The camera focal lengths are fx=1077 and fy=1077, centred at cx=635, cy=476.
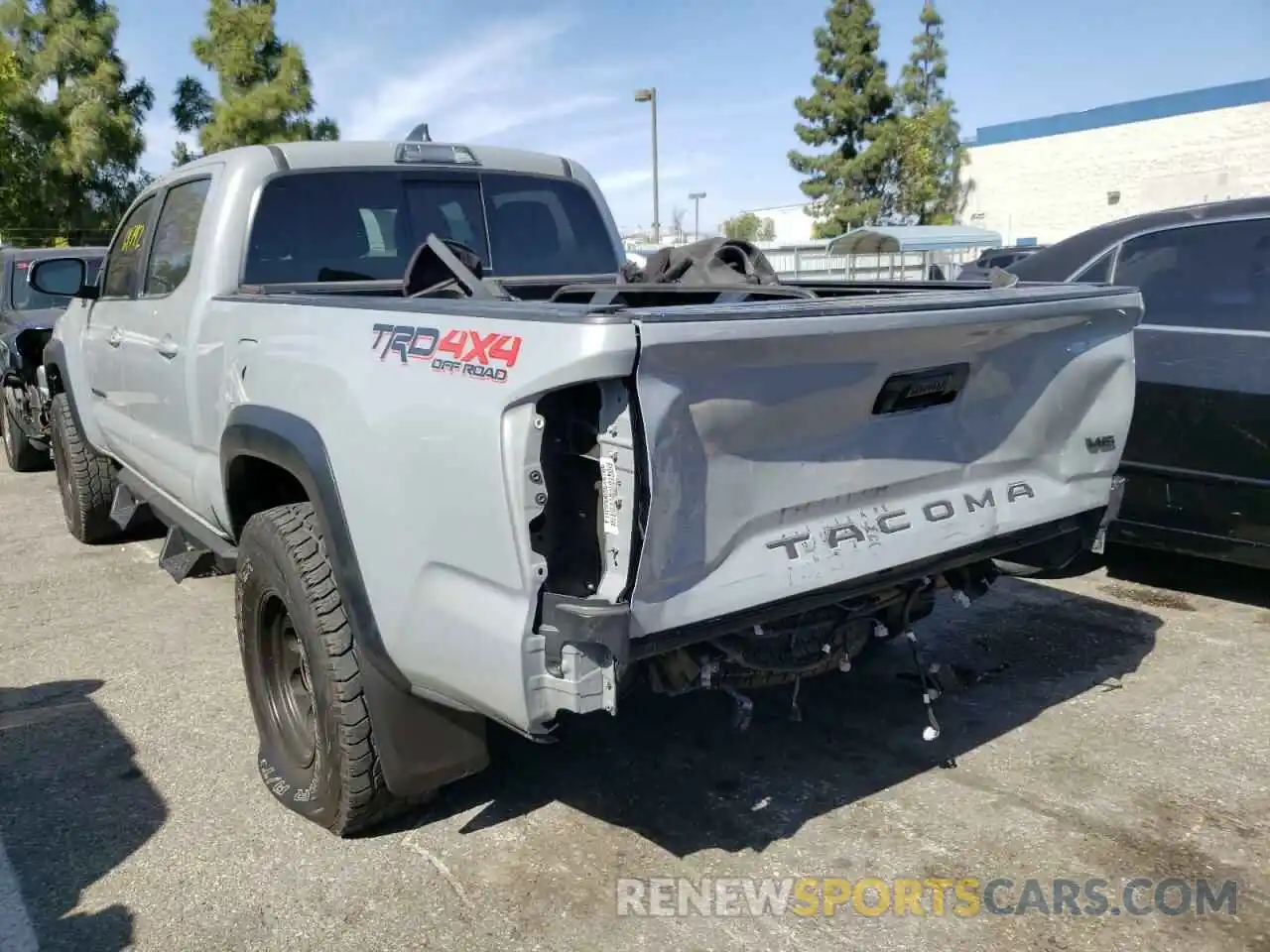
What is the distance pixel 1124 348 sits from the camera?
338cm

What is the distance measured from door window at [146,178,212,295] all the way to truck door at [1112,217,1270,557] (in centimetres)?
401

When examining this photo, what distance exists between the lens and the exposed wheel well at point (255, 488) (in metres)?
3.43

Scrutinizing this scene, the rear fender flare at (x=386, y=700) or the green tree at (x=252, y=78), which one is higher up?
the green tree at (x=252, y=78)

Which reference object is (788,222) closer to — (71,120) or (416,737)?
A: (71,120)

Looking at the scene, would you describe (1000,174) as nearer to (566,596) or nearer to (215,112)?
(215,112)

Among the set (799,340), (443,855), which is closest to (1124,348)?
(799,340)

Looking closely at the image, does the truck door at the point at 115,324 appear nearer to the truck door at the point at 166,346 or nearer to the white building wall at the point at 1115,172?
the truck door at the point at 166,346

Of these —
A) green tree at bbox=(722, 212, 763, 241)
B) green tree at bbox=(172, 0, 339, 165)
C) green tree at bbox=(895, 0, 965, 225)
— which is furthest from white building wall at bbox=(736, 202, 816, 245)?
green tree at bbox=(172, 0, 339, 165)

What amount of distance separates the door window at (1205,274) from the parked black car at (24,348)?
6797 mm

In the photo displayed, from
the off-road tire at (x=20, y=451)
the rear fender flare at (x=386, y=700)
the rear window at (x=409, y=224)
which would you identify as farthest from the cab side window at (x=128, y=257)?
the off-road tire at (x=20, y=451)

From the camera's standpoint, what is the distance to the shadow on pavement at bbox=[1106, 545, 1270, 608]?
519 cm

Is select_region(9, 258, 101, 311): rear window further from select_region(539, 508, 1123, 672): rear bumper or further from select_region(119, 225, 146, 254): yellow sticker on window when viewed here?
select_region(539, 508, 1123, 672): rear bumper

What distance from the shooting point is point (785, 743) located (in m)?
3.75

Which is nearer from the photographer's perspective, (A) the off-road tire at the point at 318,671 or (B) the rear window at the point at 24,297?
(A) the off-road tire at the point at 318,671
